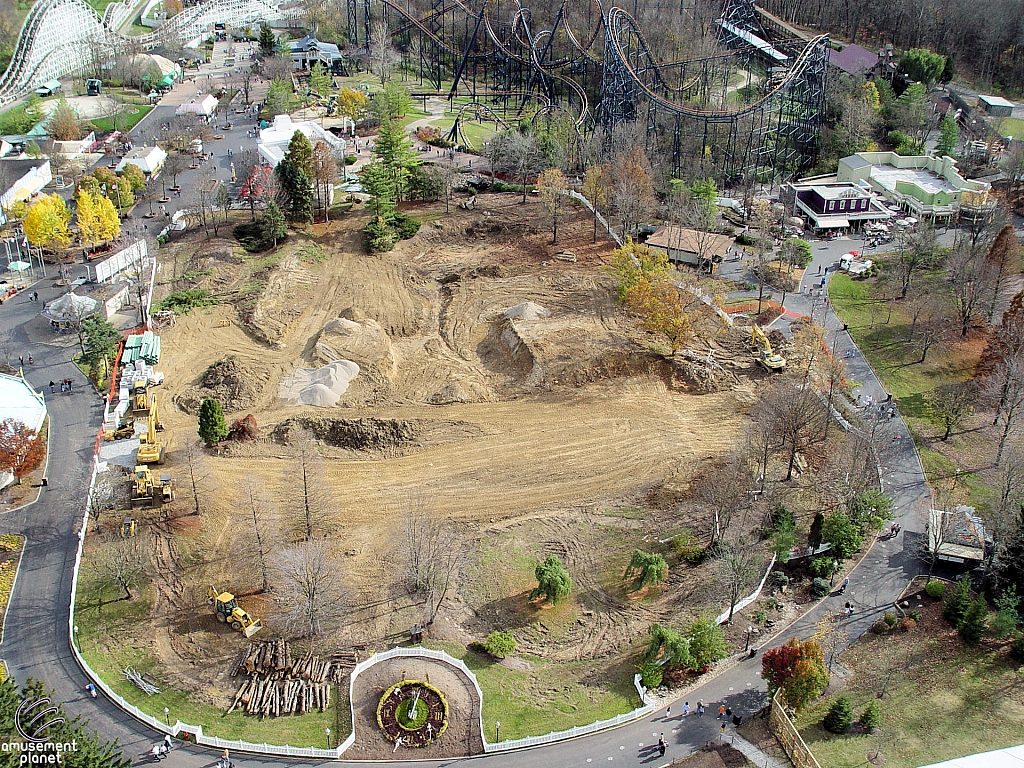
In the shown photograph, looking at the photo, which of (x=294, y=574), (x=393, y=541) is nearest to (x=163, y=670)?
(x=294, y=574)

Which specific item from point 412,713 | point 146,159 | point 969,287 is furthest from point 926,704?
point 146,159

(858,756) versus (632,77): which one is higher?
(632,77)

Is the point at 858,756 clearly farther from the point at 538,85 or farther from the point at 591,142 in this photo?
the point at 538,85

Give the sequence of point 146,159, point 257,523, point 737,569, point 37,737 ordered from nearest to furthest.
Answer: point 37,737 → point 737,569 → point 257,523 → point 146,159

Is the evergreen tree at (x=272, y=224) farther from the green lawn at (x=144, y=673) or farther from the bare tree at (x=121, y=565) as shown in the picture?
the green lawn at (x=144, y=673)

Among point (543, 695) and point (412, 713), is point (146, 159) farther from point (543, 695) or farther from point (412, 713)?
point (543, 695)

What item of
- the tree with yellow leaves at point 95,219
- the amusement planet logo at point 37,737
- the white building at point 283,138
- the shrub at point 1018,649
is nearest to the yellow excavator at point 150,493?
the amusement planet logo at point 37,737
